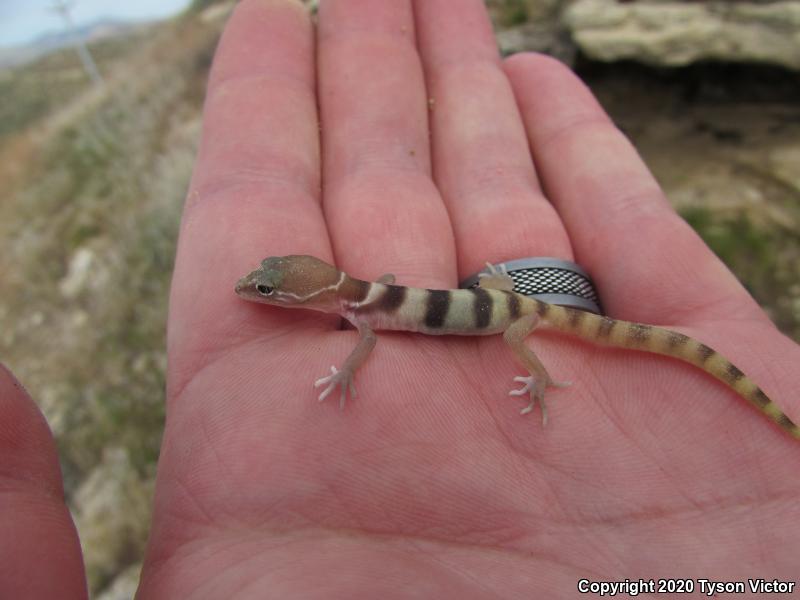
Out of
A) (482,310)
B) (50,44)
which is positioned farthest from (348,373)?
(50,44)

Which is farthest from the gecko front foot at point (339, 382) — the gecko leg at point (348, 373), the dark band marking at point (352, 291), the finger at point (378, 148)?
the finger at point (378, 148)

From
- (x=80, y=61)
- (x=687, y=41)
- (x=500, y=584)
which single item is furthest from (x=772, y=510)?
(x=80, y=61)

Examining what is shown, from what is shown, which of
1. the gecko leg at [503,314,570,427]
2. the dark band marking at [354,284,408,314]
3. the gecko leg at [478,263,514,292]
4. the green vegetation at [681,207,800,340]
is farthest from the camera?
the green vegetation at [681,207,800,340]

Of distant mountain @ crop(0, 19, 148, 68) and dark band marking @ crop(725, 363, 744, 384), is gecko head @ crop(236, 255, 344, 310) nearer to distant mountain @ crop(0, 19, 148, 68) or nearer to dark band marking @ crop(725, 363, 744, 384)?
dark band marking @ crop(725, 363, 744, 384)

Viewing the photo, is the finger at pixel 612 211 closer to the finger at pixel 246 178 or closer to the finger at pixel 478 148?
the finger at pixel 478 148

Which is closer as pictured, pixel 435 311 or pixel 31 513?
pixel 31 513

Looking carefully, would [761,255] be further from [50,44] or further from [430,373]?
[50,44]

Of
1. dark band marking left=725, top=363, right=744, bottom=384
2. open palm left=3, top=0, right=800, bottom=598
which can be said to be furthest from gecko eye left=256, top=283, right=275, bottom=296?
dark band marking left=725, top=363, right=744, bottom=384
